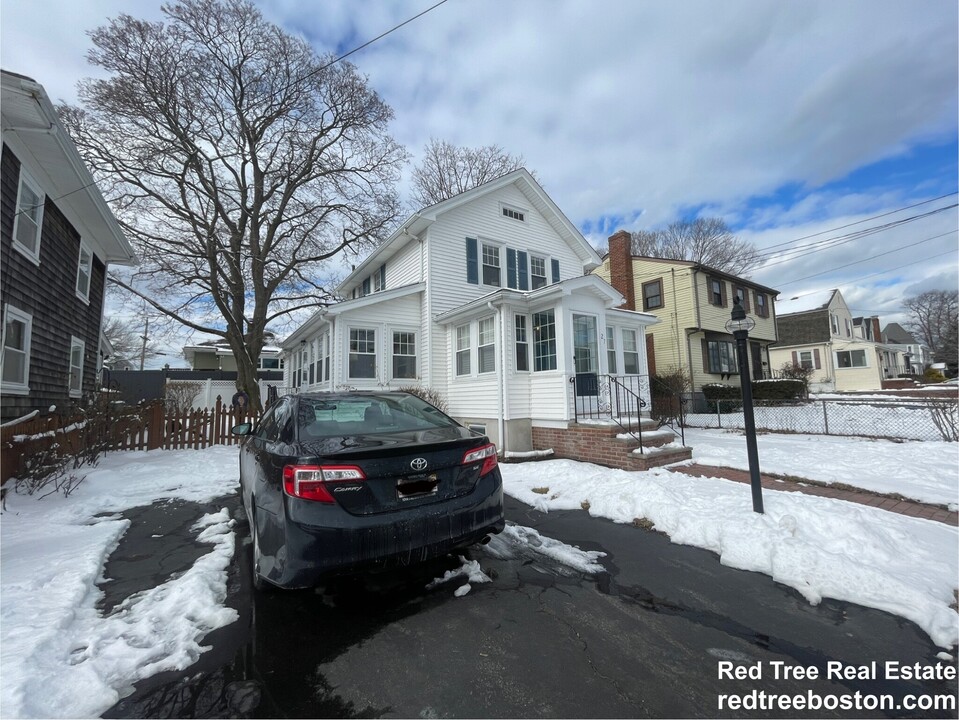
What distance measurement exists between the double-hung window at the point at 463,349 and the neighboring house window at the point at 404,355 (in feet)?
5.25

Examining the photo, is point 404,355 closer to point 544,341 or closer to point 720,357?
point 544,341

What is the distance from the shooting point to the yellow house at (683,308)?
20125 mm

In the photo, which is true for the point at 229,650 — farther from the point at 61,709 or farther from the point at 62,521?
the point at 62,521

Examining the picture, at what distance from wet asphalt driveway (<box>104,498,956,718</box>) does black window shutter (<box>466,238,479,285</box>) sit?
10548mm

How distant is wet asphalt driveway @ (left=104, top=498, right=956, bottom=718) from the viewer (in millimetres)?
2105

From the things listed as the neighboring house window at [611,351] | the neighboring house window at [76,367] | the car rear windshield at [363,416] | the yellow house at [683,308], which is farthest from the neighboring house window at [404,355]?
the yellow house at [683,308]

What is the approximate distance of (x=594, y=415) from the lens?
9.45m

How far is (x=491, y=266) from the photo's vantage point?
45.6ft

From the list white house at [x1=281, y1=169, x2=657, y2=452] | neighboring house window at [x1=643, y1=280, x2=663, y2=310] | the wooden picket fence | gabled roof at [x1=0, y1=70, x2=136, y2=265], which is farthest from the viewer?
neighboring house window at [x1=643, y1=280, x2=663, y2=310]

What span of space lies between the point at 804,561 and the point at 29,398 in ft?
41.4

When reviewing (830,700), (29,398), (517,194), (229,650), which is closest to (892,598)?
(830,700)

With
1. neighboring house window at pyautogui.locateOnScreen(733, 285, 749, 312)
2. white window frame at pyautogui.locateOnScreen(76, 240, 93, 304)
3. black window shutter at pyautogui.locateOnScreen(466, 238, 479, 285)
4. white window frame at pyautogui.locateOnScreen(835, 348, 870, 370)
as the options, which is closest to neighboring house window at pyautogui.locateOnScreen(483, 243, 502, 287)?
black window shutter at pyautogui.locateOnScreen(466, 238, 479, 285)

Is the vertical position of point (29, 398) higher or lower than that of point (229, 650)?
higher

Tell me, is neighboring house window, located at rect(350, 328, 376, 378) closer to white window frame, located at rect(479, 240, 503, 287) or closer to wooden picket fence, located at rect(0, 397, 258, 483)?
wooden picket fence, located at rect(0, 397, 258, 483)
